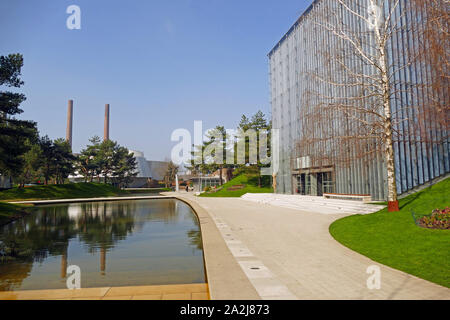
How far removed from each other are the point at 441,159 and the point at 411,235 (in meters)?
14.7

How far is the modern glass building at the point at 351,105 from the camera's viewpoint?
37.8 feet

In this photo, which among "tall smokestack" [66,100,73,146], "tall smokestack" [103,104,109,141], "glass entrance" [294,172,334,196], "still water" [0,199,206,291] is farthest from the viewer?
"tall smokestack" [103,104,109,141]

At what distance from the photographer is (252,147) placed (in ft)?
163

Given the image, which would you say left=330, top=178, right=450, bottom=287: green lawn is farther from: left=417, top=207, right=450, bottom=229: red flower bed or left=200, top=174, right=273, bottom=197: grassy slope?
left=200, top=174, right=273, bottom=197: grassy slope

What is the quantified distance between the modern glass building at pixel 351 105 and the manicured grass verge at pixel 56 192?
121 ft

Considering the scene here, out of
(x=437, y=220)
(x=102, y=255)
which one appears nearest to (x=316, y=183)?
(x=437, y=220)

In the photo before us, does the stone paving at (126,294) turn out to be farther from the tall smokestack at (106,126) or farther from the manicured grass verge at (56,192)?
the tall smokestack at (106,126)

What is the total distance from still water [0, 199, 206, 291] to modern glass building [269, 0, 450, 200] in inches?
268

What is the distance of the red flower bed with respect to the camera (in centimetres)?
898

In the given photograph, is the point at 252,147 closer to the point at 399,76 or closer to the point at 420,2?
the point at 399,76

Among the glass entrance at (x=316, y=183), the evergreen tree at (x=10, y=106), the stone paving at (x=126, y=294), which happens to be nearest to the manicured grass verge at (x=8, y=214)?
the evergreen tree at (x=10, y=106)

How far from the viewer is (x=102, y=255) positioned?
970cm

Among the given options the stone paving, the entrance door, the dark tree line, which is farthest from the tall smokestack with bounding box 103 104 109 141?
the stone paving
